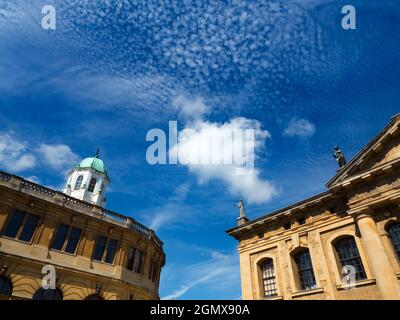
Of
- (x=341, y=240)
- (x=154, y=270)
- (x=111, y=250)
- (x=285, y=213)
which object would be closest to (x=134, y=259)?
(x=111, y=250)

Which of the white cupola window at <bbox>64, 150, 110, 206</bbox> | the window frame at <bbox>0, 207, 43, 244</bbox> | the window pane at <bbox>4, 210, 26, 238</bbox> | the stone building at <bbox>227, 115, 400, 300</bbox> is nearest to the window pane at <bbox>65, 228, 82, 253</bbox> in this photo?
the window frame at <bbox>0, 207, 43, 244</bbox>

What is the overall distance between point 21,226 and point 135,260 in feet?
34.0

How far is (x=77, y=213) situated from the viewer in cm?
2367

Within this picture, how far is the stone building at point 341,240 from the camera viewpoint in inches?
633

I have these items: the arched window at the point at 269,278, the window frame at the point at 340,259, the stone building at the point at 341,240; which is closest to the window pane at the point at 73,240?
the stone building at the point at 341,240

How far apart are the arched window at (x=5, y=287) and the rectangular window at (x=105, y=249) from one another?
6.28 meters

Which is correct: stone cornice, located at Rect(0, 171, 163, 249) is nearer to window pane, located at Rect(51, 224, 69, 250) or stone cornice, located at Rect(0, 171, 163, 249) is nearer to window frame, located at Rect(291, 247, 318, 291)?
window pane, located at Rect(51, 224, 69, 250)

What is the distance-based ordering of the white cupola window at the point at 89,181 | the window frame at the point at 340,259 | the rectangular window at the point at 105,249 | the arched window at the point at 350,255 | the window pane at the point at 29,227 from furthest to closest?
the white cupola window at the point at 89,181 → the rectangular window at the point at 105,249 → the window pane at the point at 29,227 → the arched window at the point at 350,255 → the window frame at the point at 340,259

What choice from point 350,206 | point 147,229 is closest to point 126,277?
point 147,229

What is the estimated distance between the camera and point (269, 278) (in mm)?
21547

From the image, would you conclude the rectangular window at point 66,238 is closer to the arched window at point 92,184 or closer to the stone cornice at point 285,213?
the stone cornice at point 285,213

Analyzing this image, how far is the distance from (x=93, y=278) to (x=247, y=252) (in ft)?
43.0

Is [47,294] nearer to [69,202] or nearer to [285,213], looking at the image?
[69,202]

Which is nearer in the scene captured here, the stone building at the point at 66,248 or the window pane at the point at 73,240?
the stone building at the point at 66,248
